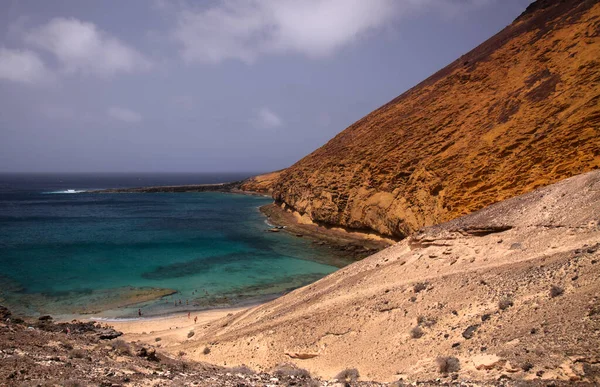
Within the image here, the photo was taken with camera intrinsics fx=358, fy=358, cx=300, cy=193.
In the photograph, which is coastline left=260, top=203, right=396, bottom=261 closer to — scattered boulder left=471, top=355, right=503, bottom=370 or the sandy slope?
the sandy slope

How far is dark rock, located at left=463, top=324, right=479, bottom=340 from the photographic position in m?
7.49

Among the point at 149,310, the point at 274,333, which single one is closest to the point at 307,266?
the point at 149,310

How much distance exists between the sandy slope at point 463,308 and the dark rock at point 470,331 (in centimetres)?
4

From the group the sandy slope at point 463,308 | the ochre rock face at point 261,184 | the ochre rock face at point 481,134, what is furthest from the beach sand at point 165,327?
the ochre rock face at point 261,184

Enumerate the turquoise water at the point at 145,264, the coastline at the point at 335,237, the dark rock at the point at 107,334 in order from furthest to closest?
the coastline at the point at 335,237
the turquoise water at the point at 145,264
the dark rock at the point at 107,334

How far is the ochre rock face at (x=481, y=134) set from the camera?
825 inches

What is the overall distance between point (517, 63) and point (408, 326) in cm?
2729

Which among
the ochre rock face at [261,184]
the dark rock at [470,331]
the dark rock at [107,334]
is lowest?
the dark rock at [107,334]

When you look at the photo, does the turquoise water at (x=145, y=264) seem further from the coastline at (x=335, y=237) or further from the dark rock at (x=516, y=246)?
the dark rock at (x=516, y=246)

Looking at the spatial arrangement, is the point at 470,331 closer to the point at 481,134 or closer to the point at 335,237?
the point at 481,134

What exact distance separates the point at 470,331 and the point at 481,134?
2129 centimetres

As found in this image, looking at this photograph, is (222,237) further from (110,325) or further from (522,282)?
(522,282)

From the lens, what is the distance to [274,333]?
11117 mm

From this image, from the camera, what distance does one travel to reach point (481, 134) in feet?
83.3
